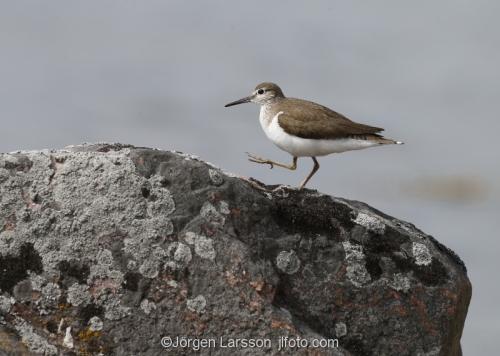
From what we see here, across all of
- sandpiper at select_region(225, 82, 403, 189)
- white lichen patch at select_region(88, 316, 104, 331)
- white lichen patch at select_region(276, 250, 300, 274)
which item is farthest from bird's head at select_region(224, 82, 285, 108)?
white lichen patch at select_region(88, 316, 104, 331)

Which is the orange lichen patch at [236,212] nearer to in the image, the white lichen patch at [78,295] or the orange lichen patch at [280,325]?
the orange lichen patch at [280,325]

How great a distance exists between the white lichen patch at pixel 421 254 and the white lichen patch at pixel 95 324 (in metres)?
3.23

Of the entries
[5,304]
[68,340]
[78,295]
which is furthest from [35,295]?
[68,340]

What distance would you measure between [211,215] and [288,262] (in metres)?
0.86

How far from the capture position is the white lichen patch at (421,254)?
810 centimetres

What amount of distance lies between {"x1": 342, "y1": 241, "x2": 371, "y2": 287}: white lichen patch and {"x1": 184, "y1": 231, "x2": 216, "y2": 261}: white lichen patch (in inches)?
55.6

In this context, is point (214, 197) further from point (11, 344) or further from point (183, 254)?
point (11, 344)

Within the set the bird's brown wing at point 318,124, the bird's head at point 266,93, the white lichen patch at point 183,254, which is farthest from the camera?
the bird's head at point 266,93

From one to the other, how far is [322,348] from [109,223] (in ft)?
7.28

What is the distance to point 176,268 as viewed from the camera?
281 inches

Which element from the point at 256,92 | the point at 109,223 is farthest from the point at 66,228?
the point at 256,92

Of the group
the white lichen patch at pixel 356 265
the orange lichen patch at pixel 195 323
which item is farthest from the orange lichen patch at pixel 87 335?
the white lichen patch at pixel 356 265

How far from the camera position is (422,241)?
8.44 m

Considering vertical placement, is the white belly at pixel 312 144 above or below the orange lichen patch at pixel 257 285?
above
